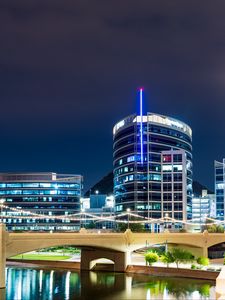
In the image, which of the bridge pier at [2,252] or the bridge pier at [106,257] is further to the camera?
the bridge pier at [106,257]

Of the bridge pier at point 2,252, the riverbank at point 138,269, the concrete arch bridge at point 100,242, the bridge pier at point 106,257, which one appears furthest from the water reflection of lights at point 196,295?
the bridge pier at point 106,257

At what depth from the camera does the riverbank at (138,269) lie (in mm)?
87975

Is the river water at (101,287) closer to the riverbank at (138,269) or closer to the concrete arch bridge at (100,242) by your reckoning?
the riverbank at (138,269)

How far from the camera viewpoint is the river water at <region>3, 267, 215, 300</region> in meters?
69.2

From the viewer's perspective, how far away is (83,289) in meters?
75.4

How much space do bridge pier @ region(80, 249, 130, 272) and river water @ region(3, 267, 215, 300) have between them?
3.80 meters

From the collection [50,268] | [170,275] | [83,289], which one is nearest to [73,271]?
[50,268]

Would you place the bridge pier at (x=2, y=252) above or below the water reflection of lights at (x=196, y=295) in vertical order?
above

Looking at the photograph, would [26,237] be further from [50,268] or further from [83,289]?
[50,268]

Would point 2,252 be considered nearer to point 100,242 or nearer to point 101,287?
point 101,287

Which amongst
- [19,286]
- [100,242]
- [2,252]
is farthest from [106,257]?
[2,252]

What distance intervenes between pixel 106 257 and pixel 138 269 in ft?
23.7

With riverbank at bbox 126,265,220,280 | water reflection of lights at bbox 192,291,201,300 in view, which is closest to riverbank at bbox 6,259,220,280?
riverbank at bbox 126,265,220,280

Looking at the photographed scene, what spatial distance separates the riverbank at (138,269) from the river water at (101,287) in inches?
116
